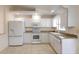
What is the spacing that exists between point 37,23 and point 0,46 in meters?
4.03

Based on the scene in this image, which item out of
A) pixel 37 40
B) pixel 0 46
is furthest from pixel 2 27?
pixel 37 40

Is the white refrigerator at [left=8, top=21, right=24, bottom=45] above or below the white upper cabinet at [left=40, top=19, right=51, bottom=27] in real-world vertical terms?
below

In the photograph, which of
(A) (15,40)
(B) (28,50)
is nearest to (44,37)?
(A) (15,40)

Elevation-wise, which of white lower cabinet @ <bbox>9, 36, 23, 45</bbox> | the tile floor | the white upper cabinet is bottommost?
the tile floor

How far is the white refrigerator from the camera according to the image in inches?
287

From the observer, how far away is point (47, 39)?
8539 millimetres

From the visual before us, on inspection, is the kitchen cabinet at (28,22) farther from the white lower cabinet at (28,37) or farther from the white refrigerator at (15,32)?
the white refrigerator at (15,32)

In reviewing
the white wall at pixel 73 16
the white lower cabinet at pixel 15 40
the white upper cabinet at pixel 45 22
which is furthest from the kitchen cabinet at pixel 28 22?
the white wall at pixel 73 16

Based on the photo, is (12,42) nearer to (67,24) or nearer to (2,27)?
(2,27)

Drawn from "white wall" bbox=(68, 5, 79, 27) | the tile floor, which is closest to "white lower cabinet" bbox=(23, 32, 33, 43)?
the tile floor

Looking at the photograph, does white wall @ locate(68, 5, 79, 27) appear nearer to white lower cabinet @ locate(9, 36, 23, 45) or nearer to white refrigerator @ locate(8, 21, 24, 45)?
white refrigerator @ locate(8, 21, 24, 45)

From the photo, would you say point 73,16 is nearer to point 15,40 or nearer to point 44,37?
point 15,40

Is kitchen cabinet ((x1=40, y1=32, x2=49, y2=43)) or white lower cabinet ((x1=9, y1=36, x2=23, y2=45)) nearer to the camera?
white lower cabinet ((x1=9, y1=36, x2=23, y2=45))

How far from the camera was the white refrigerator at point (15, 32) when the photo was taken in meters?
7.29
